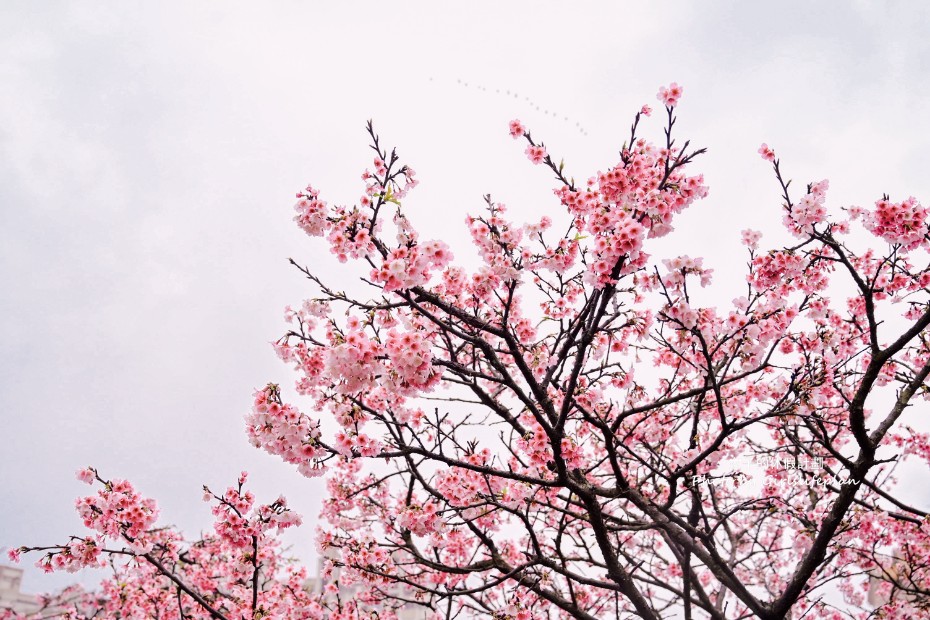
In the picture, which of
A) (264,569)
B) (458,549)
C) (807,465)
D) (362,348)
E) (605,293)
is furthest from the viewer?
(264,569)

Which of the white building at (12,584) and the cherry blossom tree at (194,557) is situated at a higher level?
the white building at (12,584)

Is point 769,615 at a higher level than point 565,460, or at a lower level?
lower

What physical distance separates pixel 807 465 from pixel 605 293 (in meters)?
5.03

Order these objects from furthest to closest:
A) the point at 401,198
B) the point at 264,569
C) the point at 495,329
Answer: the point at 264,569 < the point at 401,198 < the point at 495,329

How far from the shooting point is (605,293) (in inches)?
178

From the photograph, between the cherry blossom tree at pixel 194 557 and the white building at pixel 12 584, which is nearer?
the cherry blossom tree at pixel 194 557

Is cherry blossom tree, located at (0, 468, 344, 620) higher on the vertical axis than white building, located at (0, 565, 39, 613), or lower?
lower

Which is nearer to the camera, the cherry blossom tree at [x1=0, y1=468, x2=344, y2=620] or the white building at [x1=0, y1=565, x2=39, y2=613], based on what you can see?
the cherry blossom tree at [x1=0, y1=468, x2=344, y2=620]

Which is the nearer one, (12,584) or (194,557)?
(194,557)

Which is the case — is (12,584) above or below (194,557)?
above

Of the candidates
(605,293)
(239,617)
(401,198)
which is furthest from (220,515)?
(605,293)

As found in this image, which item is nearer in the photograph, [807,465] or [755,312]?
[755,312]

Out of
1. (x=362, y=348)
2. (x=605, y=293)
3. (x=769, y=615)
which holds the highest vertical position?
(x=605, y=293)

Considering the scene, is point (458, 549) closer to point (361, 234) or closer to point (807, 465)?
point (807, 465)
